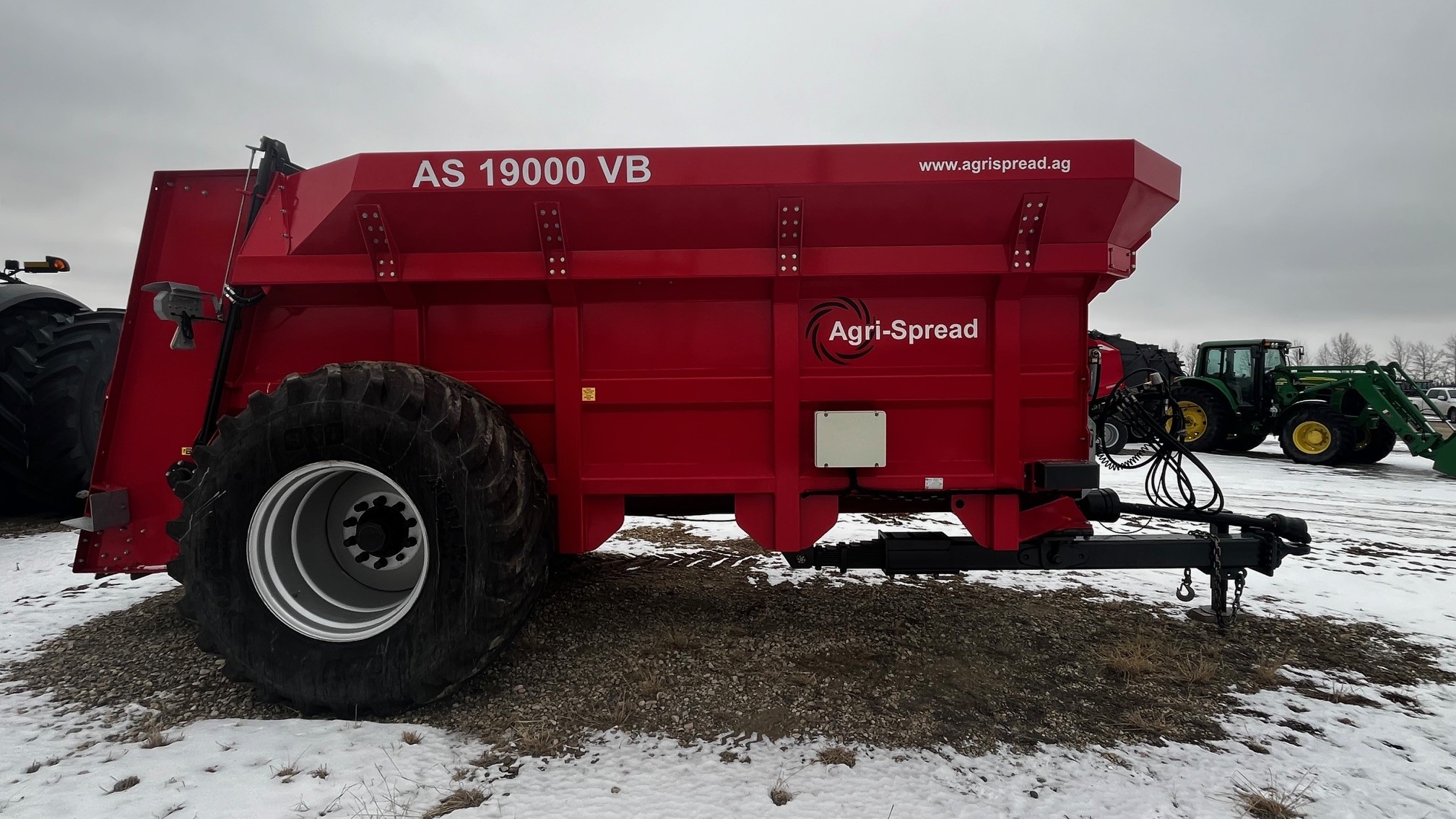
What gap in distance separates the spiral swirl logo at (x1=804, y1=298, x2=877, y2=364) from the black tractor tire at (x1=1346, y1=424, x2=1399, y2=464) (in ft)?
44.2

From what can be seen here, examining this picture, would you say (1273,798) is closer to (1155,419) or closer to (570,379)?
(1155,419)

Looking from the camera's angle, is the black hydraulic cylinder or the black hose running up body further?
the black hose running up body

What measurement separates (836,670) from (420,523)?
1976mm

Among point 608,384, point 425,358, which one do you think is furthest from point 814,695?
point 425,358

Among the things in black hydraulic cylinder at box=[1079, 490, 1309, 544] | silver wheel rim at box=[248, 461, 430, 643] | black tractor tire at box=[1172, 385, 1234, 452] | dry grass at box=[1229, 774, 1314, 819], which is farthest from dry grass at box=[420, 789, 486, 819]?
black tractor tire at box=[1172, 385, 1234, 452]

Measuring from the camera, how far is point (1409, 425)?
10.7 m

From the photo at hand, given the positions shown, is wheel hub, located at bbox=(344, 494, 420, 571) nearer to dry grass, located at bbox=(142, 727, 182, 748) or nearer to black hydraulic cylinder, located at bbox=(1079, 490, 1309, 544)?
dry grass, located at bbox=(142, 727, 182, 748)

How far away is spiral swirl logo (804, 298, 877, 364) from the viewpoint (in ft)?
9.66

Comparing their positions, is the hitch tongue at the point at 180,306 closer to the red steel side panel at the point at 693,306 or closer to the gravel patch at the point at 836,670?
the red steel side panel at the point at 693,306

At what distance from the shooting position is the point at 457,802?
2.04 m

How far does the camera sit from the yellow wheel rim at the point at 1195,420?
12938 millimetres

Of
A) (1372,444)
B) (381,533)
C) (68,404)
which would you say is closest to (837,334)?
(381,533)

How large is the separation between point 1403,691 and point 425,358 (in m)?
4.80

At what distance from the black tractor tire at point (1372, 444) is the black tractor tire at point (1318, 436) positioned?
0.17 meters
